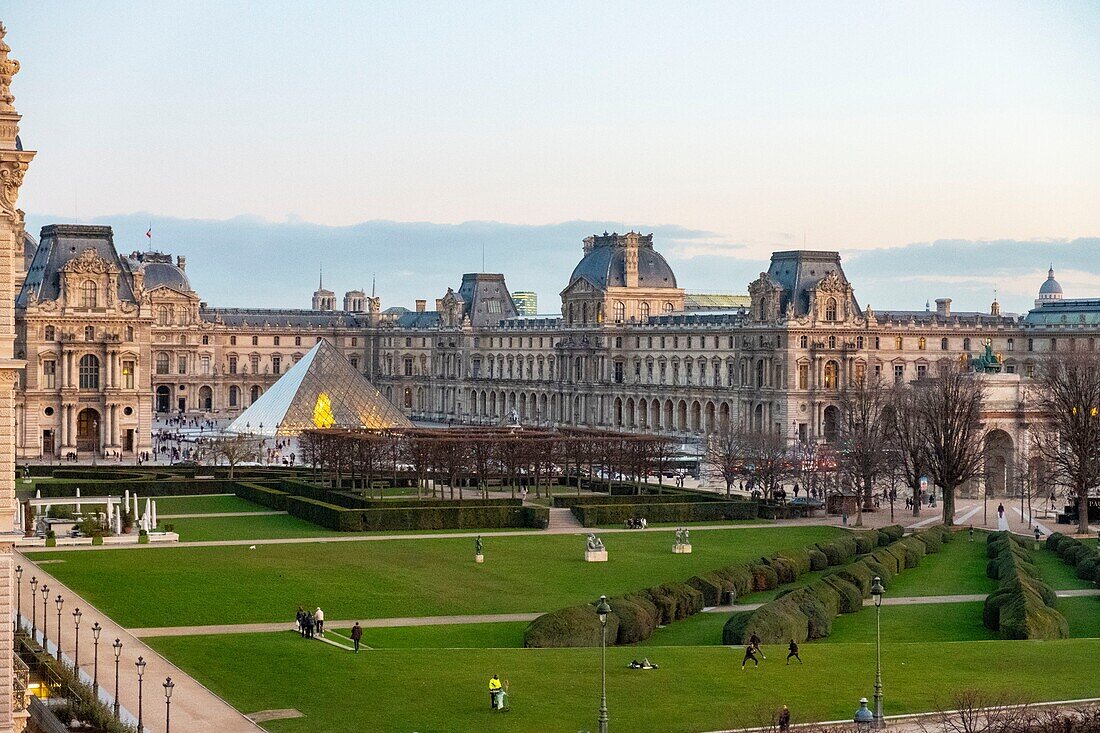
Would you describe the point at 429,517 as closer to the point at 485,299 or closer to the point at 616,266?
the point at 616,266

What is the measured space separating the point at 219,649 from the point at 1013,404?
177 feet

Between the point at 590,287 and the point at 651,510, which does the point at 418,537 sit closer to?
the point at 651,510

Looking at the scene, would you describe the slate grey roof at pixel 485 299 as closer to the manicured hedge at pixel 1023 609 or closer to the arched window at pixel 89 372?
the arched window at pixel 89 372

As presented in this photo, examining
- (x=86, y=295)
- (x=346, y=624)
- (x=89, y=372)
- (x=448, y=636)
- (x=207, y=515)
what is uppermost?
(x=86, y=295)

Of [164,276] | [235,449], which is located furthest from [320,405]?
[164,276]

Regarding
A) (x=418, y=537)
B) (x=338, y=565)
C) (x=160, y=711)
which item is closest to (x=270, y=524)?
(x=418, y=537)

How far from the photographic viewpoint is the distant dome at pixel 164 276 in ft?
484

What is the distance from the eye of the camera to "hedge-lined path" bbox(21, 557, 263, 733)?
1273 inches

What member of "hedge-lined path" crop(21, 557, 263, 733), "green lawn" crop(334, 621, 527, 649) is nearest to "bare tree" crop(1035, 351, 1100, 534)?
"green lawn" crop(334, 621, 527, 649)

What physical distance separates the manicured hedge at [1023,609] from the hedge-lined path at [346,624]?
1092cm

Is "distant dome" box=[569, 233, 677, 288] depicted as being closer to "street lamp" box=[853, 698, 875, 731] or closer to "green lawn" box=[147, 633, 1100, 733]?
"green lawn" box=[147, 633, 1100, 733]

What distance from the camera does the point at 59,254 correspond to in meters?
100

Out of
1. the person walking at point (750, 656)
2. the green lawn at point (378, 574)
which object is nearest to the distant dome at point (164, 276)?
the green lawn at point (378, 574)

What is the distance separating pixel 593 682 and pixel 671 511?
35.2m
